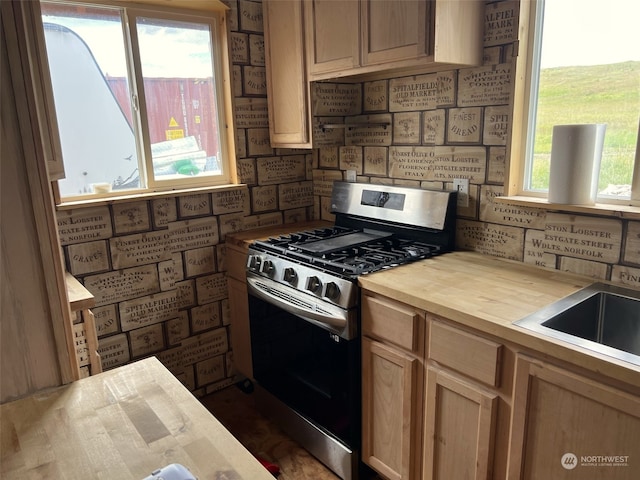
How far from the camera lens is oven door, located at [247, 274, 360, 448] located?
1.94 m

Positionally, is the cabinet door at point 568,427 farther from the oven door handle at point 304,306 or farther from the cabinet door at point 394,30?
the cabinet door at point 394,30

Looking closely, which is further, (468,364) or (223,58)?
(223,58)

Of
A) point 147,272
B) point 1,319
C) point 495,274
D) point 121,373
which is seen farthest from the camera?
point 147,272

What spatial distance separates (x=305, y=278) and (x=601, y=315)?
109 centimetres

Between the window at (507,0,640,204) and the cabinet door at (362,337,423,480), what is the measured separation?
90 centimetres

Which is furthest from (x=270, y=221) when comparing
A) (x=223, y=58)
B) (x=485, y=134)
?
(x=485, y=134)

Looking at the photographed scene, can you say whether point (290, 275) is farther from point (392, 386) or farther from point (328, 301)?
point (392, 386)

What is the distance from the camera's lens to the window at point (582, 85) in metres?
1.66

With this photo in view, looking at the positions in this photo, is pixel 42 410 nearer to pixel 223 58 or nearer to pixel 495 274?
pixel 495 274

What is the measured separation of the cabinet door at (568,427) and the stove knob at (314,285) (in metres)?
0.81

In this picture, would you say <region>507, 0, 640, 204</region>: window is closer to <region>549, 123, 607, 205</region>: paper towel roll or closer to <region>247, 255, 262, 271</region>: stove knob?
<region>549, 123, 607, 205</region>: paper towel roll

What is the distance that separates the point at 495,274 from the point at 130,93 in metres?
1.92

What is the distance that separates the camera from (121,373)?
126 cm

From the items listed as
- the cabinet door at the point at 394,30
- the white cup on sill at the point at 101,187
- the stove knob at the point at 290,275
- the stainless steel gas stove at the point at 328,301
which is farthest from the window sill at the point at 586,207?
the white cup on sill at the point at 101,187
